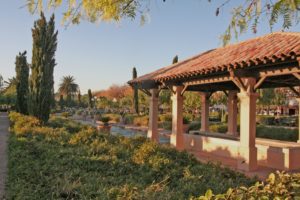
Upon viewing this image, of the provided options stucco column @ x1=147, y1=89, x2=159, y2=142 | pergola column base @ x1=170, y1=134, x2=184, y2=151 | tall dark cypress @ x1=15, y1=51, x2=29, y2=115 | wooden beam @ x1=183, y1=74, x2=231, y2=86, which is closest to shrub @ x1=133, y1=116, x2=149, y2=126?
tall dark cypress @ x1=15, y1=51, x2=29, y2=115

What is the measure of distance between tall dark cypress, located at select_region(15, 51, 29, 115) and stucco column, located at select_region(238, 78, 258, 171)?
24489 millimetres

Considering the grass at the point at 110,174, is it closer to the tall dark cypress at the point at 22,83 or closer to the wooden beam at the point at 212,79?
the wooden beam at the point at 212,79

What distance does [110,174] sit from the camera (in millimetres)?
7207

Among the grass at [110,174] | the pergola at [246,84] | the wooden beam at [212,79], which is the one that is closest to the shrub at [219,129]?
the pergola at [246,84]

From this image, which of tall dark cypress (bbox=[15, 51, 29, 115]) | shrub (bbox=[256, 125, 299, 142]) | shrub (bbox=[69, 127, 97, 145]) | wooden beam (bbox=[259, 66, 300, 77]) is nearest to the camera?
wooden beam (bbox=[259, 66, 300, 77])

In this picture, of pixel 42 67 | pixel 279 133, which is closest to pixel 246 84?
pixel 279 133

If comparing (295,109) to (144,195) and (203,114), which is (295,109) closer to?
(203,114)

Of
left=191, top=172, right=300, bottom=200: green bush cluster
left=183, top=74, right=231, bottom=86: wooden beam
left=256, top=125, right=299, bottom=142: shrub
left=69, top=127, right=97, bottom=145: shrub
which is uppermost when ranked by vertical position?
left=183, top=74, right=231, bottom=86: wooden beam

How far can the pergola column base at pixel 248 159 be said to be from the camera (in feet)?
32.1

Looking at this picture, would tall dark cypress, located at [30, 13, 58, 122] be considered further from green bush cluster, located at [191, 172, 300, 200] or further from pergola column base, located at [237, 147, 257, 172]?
green bush cluster, located at [191, 172, 300, 200]

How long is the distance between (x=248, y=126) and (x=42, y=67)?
1448 cm

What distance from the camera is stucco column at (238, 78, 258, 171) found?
9734 mm

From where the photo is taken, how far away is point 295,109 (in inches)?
1719

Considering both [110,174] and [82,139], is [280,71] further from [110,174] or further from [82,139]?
[82,139]
